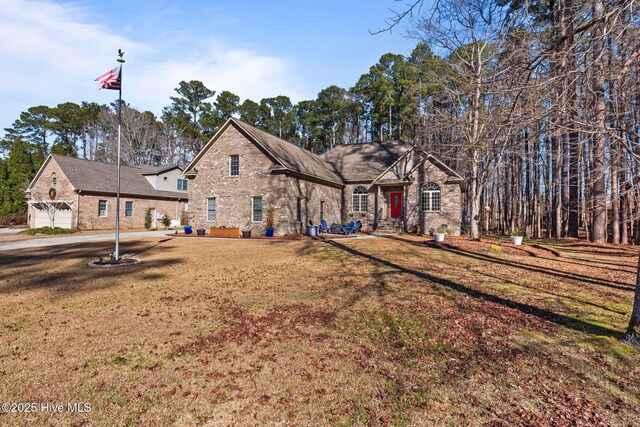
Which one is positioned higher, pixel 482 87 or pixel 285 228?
pixel 482 87

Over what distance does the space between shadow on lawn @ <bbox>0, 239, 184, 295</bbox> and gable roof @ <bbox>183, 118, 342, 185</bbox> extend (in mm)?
9632

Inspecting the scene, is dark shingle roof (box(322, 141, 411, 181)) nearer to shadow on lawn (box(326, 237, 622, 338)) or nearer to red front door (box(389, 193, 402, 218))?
red front door (box(389, 193, 402, 218))

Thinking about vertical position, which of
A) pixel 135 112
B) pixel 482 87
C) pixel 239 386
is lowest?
pixel 239 386

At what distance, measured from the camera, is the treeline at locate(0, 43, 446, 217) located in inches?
1657

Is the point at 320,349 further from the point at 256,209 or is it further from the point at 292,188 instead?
the point at 256,209

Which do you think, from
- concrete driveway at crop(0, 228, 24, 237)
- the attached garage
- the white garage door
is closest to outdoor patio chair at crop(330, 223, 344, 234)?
the attached garage

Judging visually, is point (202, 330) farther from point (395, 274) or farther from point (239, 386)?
point (395, 274)

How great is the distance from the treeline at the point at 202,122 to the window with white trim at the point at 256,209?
26519mm

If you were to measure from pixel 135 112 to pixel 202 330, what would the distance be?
53.3 metres

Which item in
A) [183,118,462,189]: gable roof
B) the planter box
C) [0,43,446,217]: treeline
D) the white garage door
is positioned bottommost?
the planter box

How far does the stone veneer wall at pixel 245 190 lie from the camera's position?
1945cm

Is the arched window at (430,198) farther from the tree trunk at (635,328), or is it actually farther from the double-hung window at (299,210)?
the tree trunk at (635,328)

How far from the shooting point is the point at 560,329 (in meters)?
4.86

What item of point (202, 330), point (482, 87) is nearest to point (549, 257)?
point (482, 87)
